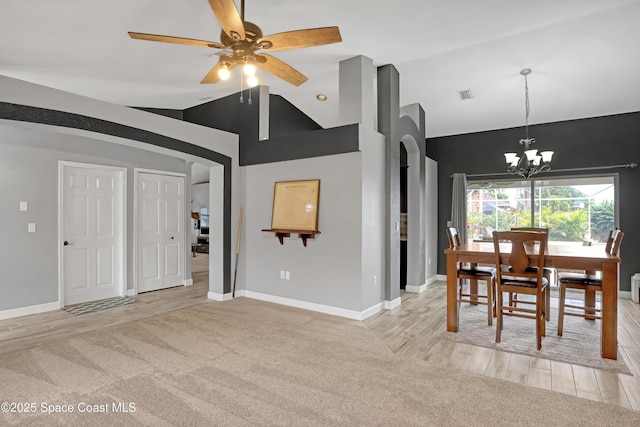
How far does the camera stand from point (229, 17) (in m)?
2.27

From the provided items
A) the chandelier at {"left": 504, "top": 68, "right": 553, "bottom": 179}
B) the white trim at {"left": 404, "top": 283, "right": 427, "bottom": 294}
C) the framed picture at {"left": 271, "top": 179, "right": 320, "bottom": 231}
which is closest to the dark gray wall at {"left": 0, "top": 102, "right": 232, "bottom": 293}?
the framed picture at {"left": 271, "top": 179, "right": 320, "bottom": 231}

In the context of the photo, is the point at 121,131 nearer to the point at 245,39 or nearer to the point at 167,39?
the point at 167,39

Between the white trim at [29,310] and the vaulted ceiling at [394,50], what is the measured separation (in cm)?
273

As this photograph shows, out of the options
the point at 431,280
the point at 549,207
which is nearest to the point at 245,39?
the point at 431,280

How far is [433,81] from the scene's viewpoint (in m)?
5.04

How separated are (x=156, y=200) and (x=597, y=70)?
21.3 ft

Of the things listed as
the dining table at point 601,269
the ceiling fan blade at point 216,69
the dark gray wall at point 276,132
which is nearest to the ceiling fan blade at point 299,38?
the ceiling fan blade at point 216,69

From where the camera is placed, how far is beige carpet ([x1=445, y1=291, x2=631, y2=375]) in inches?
117

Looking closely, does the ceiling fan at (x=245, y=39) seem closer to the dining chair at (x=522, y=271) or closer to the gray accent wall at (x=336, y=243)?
the gray accent wall at (x=336, y=243)

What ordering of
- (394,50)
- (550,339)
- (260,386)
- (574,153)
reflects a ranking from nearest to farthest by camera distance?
(260,386), (550,339), (394,50), (574,153)

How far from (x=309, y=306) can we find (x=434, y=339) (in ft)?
5.33

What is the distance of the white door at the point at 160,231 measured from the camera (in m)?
5.52

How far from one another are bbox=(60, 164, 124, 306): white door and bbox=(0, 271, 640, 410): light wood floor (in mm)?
475

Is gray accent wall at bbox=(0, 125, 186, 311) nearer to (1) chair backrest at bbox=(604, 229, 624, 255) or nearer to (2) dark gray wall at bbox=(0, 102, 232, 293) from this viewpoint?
(2) dark gray wall at bbox=(0, 102, 232, 293)
